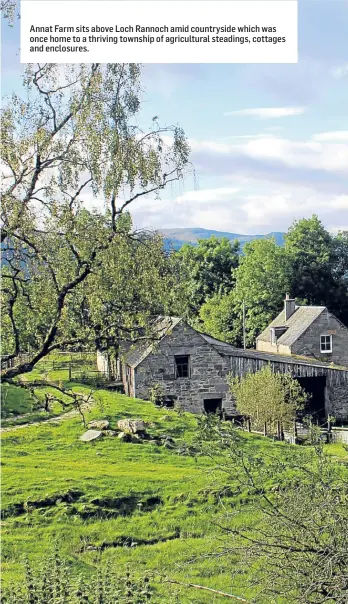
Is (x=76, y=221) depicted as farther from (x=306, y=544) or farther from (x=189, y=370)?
(x=189, y=370)

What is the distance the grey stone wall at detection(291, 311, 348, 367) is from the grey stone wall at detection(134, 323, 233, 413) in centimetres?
1461

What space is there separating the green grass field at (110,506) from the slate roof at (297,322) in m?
25.5

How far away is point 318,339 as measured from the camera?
174 feet

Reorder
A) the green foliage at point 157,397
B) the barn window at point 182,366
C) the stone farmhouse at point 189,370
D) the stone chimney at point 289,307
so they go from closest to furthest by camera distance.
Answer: the green foliage at point 157,397 < the stone farmhouse at point 189,370 < the barn window at point 182,366 < the stone chimney at point 289,307

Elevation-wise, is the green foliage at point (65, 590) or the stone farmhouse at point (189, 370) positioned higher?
the stone farmhouse at point (189, 370)

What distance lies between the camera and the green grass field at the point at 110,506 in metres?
17.5

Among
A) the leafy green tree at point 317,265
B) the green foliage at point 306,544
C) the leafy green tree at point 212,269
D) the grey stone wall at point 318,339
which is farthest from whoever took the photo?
the leafy green tree at point 212,269

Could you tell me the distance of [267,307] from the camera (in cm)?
6838

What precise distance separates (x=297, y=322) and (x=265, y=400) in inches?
801

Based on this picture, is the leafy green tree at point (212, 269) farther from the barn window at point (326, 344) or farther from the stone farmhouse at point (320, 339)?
the barn window at point (326, 344)

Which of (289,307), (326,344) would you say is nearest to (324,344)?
(326,344)

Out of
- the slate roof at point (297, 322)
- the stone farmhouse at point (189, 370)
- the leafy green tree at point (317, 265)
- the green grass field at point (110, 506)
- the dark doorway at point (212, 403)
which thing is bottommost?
the green grass field at point (110, 506)

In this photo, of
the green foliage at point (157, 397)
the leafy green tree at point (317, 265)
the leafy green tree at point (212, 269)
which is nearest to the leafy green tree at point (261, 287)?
the leafy green tree at point (317, 265)

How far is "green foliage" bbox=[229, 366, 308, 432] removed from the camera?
36.0 metres
